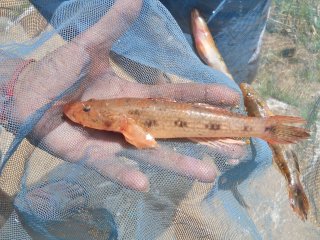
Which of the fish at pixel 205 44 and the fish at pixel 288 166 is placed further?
the fish at pixel 205 44

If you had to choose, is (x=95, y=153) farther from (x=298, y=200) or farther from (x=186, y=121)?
(x=298, y=200)

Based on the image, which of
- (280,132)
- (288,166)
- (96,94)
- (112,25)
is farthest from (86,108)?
(288,166)

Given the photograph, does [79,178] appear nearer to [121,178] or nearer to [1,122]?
[121,178]

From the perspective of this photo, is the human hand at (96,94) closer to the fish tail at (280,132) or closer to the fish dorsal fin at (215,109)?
the fish dorsal fin at (215,109)

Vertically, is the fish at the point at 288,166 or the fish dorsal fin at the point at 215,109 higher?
the fish dorsal fin at the point at 215,109

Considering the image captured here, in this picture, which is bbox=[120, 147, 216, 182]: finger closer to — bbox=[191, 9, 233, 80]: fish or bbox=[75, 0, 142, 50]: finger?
bbox=[75, 0, 142, 50]: finger

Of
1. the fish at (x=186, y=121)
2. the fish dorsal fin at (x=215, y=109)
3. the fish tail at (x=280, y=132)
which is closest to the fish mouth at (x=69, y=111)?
the fish at (x=186, y=121)
